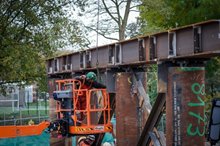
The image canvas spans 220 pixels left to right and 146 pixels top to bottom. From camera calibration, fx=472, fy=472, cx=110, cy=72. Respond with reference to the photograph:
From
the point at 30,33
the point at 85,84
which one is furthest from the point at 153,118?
the point at 30,33

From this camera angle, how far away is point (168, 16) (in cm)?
3012

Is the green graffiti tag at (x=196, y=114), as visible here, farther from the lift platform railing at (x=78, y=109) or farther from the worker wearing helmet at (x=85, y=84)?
the worker wearing helmet at (x=85, y=84)

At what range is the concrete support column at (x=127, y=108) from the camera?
47.8 feet

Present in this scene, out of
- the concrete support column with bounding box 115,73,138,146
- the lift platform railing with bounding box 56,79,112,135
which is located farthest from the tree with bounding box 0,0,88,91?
the lift platform railing with bounding box 56,79,112,135

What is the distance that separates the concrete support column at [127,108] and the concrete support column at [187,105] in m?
3.00

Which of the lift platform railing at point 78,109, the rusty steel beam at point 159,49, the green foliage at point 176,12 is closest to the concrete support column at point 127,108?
the rusty steel beam at point 159,49

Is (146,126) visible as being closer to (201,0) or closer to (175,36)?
(175,36)

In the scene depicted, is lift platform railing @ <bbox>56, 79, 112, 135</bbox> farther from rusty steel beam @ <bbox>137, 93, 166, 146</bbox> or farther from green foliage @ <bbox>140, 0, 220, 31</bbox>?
green foliage @ <bbox>140, 0, 220, 31</bbox>

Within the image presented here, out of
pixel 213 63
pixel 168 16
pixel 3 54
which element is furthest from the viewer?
pixel 168 16

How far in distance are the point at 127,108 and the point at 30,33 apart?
11.1 m

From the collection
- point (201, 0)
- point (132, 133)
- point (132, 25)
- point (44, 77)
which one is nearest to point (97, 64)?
point (132, 133)

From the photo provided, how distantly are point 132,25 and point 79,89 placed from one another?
32641 millimetres

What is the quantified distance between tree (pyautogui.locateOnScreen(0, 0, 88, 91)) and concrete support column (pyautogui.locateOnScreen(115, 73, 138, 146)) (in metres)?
9.11

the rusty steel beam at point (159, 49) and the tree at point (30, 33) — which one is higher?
the tree at point (30, 33)
